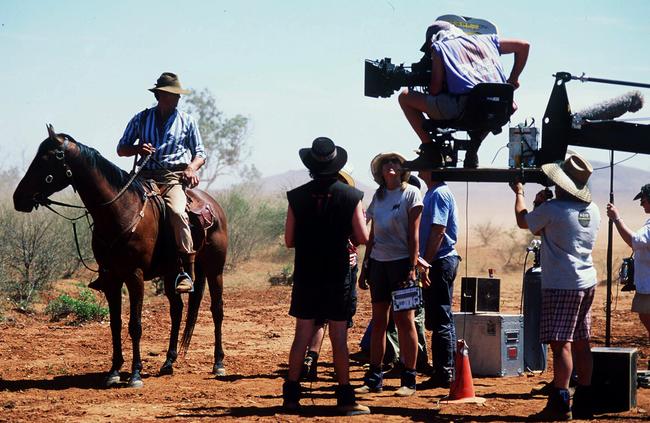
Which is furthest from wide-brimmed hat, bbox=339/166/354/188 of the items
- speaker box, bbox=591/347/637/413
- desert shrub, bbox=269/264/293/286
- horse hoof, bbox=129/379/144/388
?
desert shrub, bbox=269/264/293/286

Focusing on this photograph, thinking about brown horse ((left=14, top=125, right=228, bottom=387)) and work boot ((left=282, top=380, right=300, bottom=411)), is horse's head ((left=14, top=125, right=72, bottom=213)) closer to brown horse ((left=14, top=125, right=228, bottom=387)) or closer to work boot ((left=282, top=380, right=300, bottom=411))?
brown horse ((left=14, top=125, right=228, bottom=387))

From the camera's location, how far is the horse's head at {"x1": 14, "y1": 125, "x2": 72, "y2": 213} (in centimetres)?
958

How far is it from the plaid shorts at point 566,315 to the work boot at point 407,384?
56.2 inches

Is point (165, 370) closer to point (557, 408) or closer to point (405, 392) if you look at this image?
point (405, 392)

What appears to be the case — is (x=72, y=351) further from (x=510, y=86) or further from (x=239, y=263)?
(x=239, y=263)

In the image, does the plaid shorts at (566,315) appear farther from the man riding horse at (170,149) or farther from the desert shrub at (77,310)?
the desert shrub at (77,310)

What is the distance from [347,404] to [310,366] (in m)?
1.12

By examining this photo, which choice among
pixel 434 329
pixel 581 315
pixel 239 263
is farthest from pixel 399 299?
pixel 239 263

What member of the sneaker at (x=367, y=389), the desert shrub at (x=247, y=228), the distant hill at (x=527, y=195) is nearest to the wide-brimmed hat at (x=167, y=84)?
the sneaker at (x=367, y=389)

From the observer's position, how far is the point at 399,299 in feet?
28.4

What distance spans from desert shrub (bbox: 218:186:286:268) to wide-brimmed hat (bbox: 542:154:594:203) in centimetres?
1872

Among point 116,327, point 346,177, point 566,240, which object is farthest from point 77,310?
point 566,240

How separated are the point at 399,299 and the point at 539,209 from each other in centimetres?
149

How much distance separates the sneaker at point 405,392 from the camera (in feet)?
29.1
